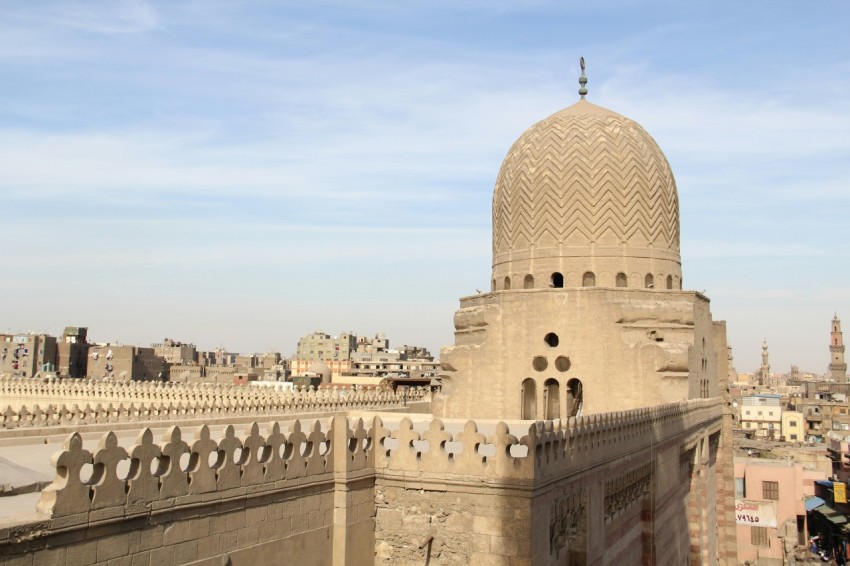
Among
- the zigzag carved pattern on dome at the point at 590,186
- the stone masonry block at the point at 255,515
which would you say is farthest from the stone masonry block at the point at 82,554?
the zigzag carved pattern on dome at the point at 590,186

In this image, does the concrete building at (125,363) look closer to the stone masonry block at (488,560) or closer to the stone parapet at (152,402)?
the stone parapet at (152,402)

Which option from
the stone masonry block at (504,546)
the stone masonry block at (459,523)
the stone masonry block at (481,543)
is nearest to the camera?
the stone masonry block at (504,546)

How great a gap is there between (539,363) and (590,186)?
4575 millimetres

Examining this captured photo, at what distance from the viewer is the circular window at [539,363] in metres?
19.2

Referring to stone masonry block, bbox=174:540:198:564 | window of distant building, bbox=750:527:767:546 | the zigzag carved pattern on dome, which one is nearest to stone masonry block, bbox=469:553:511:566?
stone masonry block, bbox=174:540:198:564

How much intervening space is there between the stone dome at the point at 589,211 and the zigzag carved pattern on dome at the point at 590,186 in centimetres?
2

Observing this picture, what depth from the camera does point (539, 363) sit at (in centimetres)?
1928

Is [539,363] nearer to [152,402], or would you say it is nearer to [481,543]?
[152,402]

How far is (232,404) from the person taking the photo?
20.4m

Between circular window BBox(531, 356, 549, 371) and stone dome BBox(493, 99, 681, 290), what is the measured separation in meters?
2.15

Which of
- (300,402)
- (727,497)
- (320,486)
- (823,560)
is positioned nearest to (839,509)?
(823,560)

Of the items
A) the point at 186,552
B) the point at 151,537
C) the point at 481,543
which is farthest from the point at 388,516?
the point at 151,537

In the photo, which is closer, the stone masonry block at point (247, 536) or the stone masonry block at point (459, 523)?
the stone masonry block at point (247, 536)

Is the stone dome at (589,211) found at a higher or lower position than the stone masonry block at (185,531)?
higher
